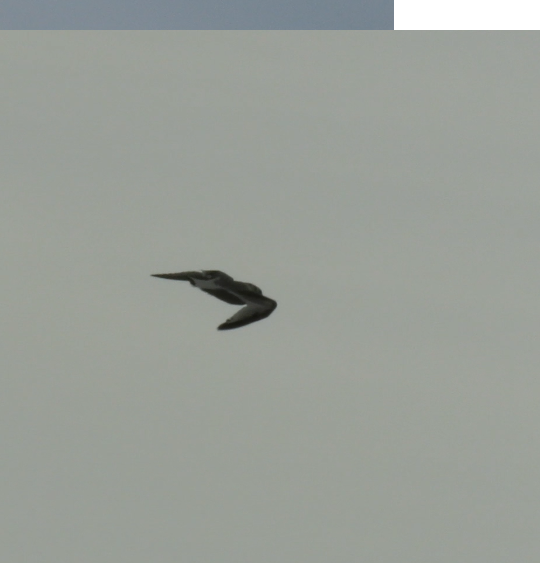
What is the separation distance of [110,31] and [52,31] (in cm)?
28

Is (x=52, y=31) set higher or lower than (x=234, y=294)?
higher

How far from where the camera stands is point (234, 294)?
277 centimetres

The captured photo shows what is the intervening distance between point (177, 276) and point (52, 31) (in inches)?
55.6

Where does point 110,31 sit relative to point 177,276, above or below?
above

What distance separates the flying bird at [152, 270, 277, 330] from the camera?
2746 mm

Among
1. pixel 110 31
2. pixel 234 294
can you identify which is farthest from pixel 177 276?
pixel 110 31

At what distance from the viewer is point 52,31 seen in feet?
10.4

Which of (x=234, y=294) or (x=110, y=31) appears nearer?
(x=234, y=294)

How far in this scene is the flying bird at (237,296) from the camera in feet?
9.01

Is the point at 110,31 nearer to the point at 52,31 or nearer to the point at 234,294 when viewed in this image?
the point at 52,31

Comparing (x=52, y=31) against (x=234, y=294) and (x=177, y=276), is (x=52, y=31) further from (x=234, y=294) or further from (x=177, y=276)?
(x=234, y=294)

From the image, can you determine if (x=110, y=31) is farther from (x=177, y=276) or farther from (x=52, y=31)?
(x=177, y=276)

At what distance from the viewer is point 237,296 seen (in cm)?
276

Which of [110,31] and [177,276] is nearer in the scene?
[177,276]
